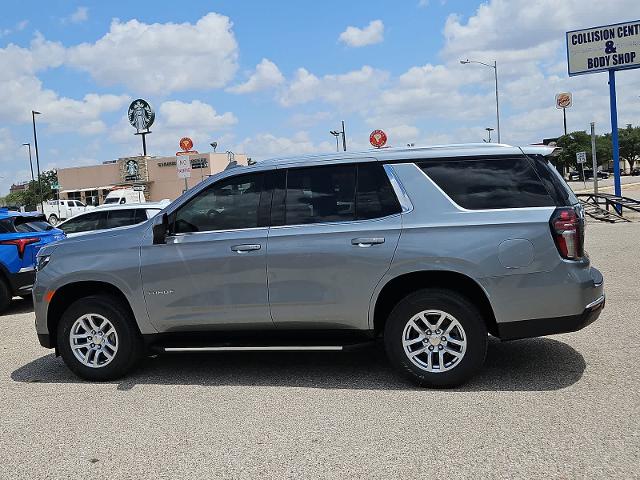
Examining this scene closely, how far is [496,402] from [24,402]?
390 cm

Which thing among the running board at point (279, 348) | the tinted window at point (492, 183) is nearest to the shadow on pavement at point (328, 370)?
the running board at point (279, 348)

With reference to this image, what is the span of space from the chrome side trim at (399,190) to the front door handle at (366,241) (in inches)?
12.7

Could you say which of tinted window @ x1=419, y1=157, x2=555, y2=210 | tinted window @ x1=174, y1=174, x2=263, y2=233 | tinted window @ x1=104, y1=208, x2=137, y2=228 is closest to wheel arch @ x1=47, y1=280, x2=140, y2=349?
tinted window @ x1=174, y1=174, x2=263, y2=233

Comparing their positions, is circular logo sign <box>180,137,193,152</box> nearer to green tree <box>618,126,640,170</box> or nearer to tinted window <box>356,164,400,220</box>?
tinted window <box>356,164,400,220</box>

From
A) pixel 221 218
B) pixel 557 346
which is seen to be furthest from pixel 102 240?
pixel 557 346

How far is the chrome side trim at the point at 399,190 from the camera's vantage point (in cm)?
548

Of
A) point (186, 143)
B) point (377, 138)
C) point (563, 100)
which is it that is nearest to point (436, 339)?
point (377, 138)

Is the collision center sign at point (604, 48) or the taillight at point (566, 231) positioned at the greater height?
the collision center sign at point (604, 48)

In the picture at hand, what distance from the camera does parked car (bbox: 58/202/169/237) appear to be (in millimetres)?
12781

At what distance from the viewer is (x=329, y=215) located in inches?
223

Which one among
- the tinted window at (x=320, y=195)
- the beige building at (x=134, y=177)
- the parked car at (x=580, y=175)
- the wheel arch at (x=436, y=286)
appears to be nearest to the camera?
the wheel arch at (x=436, y=286)

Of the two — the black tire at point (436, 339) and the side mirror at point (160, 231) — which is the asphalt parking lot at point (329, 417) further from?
the side mirror at point (160, 231)

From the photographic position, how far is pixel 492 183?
5.39m

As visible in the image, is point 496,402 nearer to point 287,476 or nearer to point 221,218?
point 287,476
